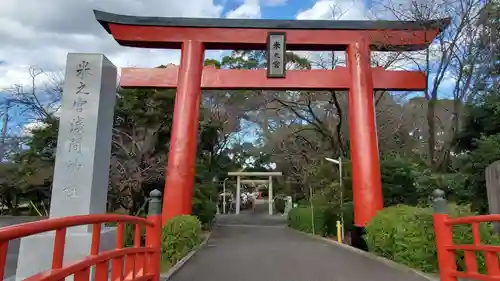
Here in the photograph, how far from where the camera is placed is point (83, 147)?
5664 mm

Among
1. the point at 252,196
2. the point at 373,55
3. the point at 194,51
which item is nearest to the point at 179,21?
the point at 194,51

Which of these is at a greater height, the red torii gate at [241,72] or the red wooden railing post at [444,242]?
the red torii gate at [241,72]

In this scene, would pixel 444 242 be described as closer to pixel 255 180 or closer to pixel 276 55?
pixel 276 55

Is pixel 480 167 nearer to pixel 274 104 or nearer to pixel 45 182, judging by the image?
pixel 274 104

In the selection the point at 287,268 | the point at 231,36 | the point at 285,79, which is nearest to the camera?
the point at 287,268

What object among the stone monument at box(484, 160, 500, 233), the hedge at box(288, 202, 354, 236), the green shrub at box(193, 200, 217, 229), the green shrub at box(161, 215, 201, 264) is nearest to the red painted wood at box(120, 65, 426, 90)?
the green shrub at box(161, 215, 201, 264)

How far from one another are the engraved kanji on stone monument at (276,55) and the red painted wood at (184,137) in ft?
7.32

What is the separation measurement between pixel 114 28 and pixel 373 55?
8813mm

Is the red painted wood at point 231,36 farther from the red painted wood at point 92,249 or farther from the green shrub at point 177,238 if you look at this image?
the red painted wood at point 92,249

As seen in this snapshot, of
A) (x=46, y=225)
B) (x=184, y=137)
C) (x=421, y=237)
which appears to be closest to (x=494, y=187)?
(x=421, y=237)

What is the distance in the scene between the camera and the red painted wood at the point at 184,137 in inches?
458

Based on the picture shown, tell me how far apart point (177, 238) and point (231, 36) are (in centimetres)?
666

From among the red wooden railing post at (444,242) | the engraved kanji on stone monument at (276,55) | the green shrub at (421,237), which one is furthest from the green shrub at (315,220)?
the red wooden railing post at (444,242)

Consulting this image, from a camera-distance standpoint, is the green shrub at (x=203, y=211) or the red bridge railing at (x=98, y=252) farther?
the green shrub at (x=203, y=211)
